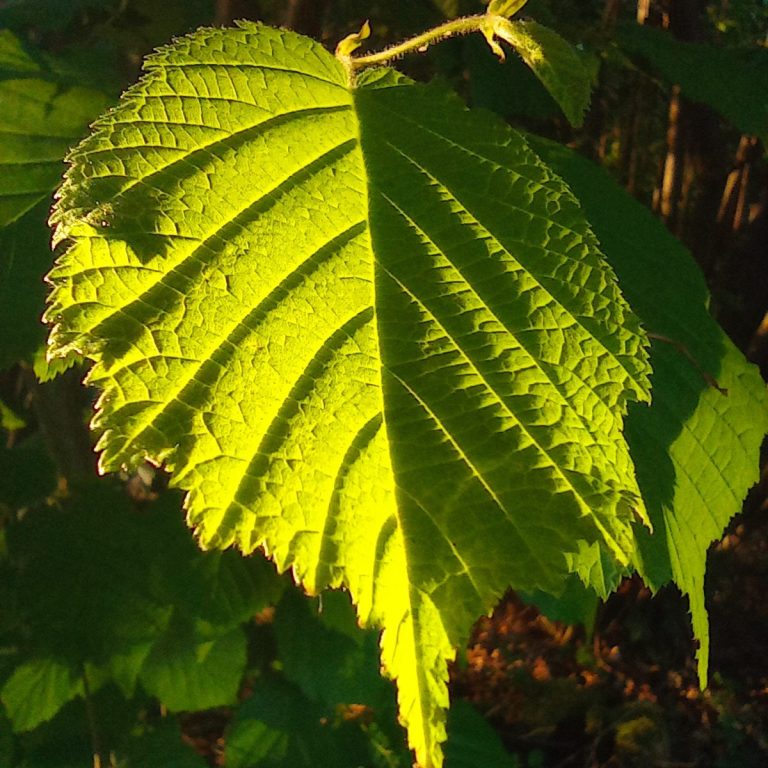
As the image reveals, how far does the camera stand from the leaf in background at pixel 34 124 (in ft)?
2.16

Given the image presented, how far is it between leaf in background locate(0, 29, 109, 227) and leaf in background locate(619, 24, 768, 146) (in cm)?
59

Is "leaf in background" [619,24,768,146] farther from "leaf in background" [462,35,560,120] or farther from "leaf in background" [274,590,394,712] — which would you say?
"leaf in background" [274,590,394,712]

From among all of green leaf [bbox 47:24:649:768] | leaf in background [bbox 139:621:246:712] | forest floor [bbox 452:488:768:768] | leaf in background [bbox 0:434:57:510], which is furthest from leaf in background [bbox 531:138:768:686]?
forest floor [bbox 452:488:768:768]

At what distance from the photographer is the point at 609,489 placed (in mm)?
316

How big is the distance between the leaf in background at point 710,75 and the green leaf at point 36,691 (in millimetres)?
999

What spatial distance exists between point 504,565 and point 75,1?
0.87 metres

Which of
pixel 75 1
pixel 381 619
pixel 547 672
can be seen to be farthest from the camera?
pixel 547 672

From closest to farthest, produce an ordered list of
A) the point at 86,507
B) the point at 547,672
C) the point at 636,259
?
the point at 636,259 < the point at 86,507 < the point at 547,672

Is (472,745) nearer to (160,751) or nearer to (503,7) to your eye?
(160,751)

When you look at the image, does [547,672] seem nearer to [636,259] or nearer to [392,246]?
[636,259]

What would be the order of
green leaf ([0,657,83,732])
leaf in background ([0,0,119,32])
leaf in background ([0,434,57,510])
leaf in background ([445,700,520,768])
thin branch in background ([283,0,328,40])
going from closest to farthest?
thin branch in background ([283,0,328,40])
leaf in background ([0,0,119,32])
green leaf ([0,657,83,732])
leaf in background ([0,434,57,510])
leaf in background ([445,700,520,768])

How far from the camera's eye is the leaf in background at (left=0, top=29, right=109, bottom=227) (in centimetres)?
66

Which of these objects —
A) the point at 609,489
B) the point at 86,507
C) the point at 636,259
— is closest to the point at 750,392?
the point at 636,259

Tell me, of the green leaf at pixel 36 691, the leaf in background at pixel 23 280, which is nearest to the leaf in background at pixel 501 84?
the leaf in background at pixel 23 280
